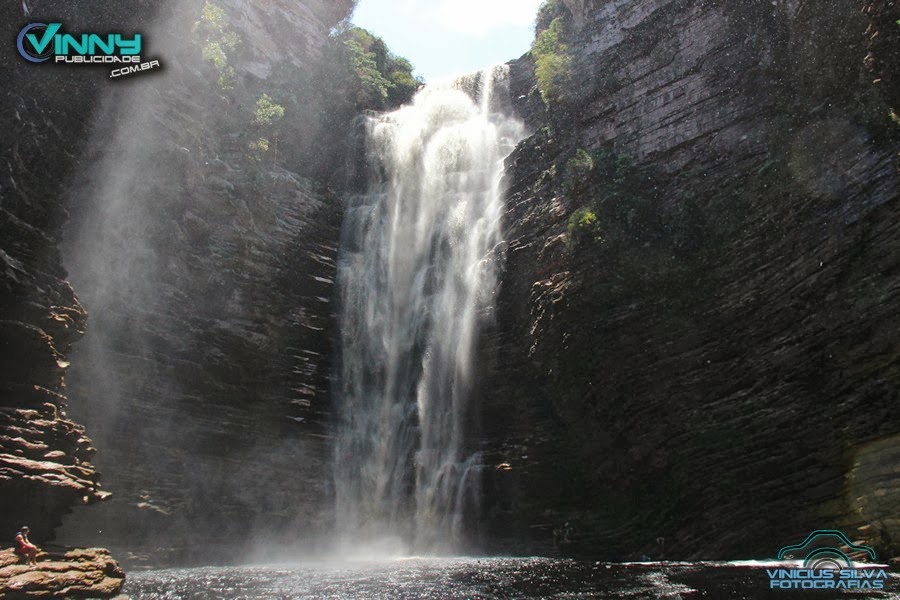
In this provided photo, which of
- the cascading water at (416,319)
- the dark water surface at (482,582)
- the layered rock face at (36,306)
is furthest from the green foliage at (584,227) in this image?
the layered rock face at (36,306)

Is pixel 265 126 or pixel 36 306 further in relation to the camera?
pixel 265 126

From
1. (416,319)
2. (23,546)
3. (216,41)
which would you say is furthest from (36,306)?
(216,41)

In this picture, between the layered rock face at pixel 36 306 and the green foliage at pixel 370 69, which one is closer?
the layered rock face at pixel 36 306

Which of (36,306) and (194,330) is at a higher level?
(194,330)

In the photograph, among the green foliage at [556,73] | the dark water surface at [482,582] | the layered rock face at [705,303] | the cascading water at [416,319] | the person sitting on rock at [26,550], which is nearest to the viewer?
the dark water surface at [482,582]

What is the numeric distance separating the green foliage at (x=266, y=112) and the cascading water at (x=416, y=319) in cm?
448

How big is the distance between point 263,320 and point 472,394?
323 inches

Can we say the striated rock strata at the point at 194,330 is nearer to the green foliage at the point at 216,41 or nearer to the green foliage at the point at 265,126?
the green foliage at the point at 265,126

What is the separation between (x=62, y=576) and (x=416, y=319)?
1438cm

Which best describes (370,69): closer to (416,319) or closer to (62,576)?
(416,319)

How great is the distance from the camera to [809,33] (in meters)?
17.2

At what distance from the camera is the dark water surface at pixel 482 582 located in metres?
11.2

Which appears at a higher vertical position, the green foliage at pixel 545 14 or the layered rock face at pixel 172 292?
the green foliage at pixel 545 14

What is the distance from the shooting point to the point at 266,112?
92.0 feet
